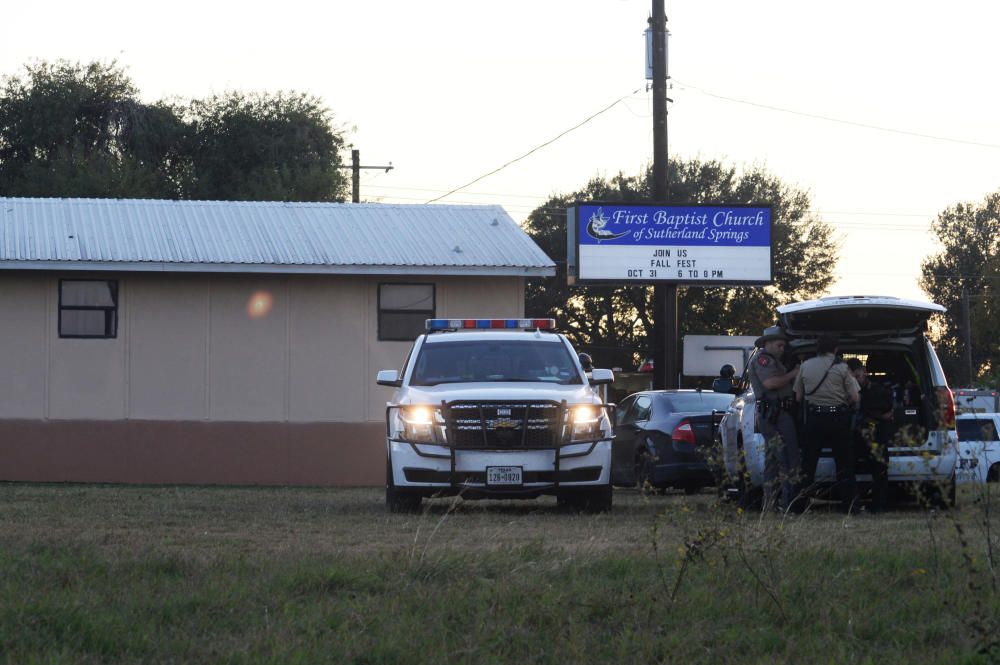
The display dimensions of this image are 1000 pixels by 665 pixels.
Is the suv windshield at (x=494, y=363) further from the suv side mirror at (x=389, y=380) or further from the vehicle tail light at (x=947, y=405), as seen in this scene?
the vehicle tail light at (x=947, y=405)

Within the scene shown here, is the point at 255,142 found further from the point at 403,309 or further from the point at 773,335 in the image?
the point at 773,335

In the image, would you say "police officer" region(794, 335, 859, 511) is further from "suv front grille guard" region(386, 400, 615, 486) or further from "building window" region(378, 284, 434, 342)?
"building window" region(378, 284, 434, 342)

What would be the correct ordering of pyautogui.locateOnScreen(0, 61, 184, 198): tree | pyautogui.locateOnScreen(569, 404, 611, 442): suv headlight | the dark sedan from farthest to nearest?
pyautogui.locateOnScreen(0, 61, 184, 198): tree, the dark sedan, pyautogui.locateOnScreen(569, 404, 611, 442): suv headlight

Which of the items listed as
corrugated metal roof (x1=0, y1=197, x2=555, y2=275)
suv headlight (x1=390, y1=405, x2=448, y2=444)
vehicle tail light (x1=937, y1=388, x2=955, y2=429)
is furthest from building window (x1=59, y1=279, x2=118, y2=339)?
vehicle tail light (x1=937, y1=388, x2=955, y2=429)

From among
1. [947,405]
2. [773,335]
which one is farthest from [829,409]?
[947,405]

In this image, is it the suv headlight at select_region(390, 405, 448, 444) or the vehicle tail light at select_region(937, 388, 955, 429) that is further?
the suv headlight at select_region(390, 405, 448, 444)

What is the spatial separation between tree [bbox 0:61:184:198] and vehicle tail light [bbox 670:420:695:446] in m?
32.9

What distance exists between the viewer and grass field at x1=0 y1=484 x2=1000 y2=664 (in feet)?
22.4

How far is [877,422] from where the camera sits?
13695 mm

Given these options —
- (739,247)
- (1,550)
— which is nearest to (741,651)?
(1,550)

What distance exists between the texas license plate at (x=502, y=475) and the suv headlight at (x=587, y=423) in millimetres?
649

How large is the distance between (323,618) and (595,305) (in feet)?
173

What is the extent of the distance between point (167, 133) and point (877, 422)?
136 feet

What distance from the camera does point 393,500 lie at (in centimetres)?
1392
